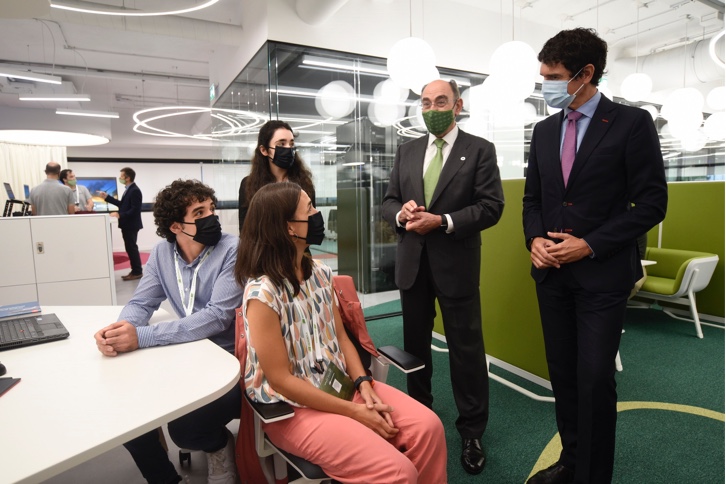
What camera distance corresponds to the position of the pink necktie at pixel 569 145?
1.70m

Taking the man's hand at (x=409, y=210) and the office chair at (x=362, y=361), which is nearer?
the office chair at (x=362, y=361)

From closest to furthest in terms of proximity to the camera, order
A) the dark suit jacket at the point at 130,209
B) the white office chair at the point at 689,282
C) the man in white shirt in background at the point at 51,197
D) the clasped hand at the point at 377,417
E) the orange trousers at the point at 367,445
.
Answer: the orange trousers at the point at 367,445, the clasped hand at the point at 377,417, the white office chair at the point at 689,282, the man in white shirt in background at the point at 51,197, the dark suit jacket at the point at 130,209

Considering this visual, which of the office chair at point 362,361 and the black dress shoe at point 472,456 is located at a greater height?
the office chair at point 362,361

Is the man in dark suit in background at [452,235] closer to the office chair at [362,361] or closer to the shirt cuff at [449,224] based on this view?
the shirt cuff at [449,224]

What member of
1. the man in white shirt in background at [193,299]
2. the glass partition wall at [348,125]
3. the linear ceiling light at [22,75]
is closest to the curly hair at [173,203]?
the man in white shirt in background at [193,299]

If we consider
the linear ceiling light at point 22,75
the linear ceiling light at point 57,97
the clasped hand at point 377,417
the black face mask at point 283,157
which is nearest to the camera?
the clasped hand at point 377,417

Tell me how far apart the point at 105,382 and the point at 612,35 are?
8.60 meters

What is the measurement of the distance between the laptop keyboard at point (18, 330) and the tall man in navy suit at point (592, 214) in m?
1.98

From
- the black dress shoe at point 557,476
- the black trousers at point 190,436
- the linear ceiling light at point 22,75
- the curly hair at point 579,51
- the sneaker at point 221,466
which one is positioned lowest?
the black dress shoe at point 557,476

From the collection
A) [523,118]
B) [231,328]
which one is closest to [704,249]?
[523,118]

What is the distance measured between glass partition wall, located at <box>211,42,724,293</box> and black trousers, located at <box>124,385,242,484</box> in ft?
11.8

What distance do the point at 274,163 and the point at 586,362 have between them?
179 cm

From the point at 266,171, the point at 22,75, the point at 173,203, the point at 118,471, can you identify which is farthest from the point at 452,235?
the point at 22,75

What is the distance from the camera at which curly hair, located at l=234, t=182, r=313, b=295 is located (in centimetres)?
153
